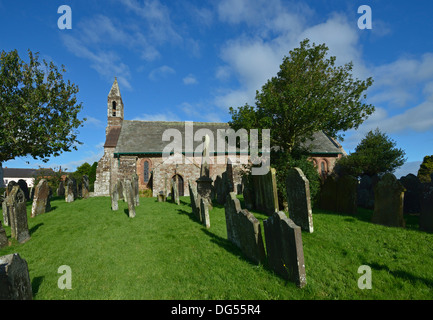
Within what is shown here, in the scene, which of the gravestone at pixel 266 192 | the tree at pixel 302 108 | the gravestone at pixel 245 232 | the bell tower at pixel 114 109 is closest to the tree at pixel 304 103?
the tree at pixel 302 108

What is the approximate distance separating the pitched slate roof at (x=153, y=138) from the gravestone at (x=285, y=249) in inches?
782

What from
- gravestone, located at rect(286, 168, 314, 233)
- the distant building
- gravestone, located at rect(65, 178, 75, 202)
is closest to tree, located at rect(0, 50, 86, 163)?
gravestone, located at rect(65, 178, 75, 202)

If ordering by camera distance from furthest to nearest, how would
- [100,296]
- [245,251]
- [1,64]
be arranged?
1. [1,64]
2. [245,251]
3. [100,296]

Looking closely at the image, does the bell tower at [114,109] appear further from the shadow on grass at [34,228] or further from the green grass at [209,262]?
the green grass at [209,262]

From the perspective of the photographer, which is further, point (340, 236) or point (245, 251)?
point (340, 236)

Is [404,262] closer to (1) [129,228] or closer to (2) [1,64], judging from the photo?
(1) [129,228]

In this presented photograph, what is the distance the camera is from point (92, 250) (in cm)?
591

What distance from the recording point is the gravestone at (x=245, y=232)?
15.7ft

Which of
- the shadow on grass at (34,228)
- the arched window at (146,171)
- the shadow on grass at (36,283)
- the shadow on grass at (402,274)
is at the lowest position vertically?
the shadow on grass at (36,283)

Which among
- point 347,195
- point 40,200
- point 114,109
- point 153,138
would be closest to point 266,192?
point 347,195

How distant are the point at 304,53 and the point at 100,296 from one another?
18.8m

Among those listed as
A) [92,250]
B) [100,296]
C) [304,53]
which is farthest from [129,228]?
[304,53]

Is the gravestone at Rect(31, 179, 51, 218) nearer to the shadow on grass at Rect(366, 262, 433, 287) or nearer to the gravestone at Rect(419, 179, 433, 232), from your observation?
the shadow on grass at Rect(366, 262, 433, 287)
